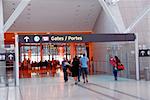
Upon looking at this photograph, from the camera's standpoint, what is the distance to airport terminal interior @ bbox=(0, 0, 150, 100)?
1817 centimetres

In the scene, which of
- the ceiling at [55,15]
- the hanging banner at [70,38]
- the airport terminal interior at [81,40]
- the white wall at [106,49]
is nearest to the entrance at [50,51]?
the airport terminal interior at [81,40]

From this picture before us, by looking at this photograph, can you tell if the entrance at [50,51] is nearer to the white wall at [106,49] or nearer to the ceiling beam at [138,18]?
the white wall at [106,49]

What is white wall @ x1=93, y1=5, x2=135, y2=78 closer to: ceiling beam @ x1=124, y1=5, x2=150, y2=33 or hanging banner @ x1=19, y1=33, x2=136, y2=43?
ceiling beam @ x1=124, y1=5, x2=150, y2=33

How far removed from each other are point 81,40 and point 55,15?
36.8 feet

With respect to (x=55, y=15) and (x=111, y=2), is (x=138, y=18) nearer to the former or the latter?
(x=111, y=2)

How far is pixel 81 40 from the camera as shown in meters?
18.7

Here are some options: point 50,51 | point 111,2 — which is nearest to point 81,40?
point 111,2

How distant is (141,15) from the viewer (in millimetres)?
23609

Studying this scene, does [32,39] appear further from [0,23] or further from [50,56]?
[50,56]

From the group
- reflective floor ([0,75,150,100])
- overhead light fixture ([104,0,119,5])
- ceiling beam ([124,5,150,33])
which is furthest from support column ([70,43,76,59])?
reflective floor ([0,75,150,100])

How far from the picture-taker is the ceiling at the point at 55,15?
27.4 meters

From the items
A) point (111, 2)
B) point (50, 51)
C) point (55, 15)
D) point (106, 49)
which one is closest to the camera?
point (111, 2)

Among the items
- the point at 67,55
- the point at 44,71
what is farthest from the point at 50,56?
the point at 44,71

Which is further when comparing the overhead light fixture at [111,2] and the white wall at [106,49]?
the overhead light fixture at [111,2]
